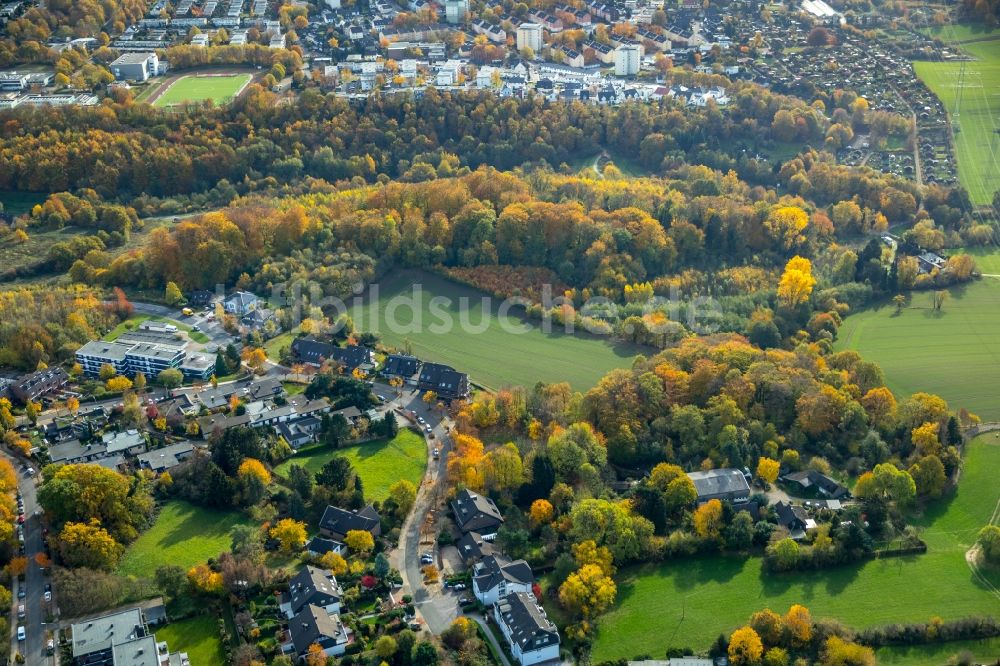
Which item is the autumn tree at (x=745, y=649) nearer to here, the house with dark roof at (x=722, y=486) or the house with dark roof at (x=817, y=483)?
the house with dark roof at (x=722, y=486)

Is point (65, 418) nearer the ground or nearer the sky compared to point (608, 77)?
nearer the ground

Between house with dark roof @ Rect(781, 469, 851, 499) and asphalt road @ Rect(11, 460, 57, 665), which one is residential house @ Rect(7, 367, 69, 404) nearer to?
asphalt road @ Rect(11, 460, 57, 665)

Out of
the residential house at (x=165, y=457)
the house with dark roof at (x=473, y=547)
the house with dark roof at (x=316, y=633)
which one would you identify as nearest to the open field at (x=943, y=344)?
the house with dark roof at (x=473, y=547)

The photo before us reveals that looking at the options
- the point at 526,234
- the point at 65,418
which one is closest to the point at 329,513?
the point at 65,418

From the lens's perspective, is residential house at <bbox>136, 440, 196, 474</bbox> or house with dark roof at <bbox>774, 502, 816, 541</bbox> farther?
residential house at <bbox>136, 440, 196, 474</bbox>

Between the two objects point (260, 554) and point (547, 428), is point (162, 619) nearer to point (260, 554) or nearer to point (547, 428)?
point (260, 554)

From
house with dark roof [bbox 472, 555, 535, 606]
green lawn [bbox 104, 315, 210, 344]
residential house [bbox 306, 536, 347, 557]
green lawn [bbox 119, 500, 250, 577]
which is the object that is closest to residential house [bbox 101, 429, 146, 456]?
green lawn [bbox 119, 500, 250, 577]

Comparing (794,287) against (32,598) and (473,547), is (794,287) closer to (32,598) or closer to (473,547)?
(473,547)
